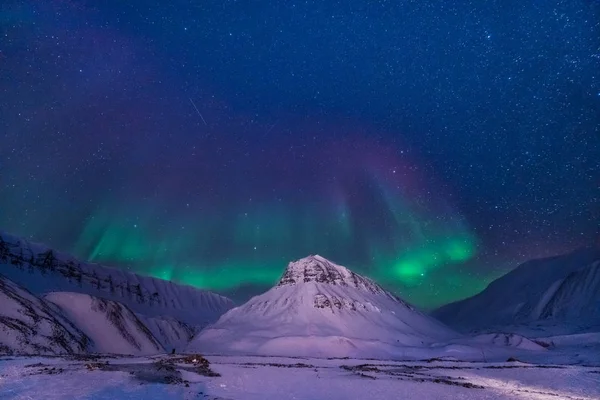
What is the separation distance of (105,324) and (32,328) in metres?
24.4

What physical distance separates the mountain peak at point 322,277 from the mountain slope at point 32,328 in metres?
119

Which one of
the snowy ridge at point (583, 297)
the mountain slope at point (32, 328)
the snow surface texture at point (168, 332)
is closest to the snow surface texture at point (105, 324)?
the mountain slope at point (32, 328)

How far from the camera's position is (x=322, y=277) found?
18738 centimetres

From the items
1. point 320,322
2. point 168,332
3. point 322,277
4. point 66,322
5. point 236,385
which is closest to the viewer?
point 236,385

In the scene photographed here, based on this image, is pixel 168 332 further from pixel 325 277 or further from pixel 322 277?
pixel 325 277

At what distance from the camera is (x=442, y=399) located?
33375mm

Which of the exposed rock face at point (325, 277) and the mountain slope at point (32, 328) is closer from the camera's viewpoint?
the mountain slope at point (32, 328)

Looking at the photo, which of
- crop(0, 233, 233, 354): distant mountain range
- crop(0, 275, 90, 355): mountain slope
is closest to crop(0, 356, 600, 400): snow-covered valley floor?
crop(0, 275, 90, 355): mountain slope

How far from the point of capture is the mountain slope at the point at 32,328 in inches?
2224

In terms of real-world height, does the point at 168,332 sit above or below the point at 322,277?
below

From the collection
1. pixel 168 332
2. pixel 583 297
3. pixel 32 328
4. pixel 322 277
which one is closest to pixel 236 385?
pixel 32 328

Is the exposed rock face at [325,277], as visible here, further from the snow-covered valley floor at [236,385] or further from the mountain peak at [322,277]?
the snow-covered valley floor at [236,385]

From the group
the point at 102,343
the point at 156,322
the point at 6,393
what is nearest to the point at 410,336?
the point at 156,322

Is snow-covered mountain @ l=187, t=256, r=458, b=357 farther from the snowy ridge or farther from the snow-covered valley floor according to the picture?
the snow-covered valley floor
